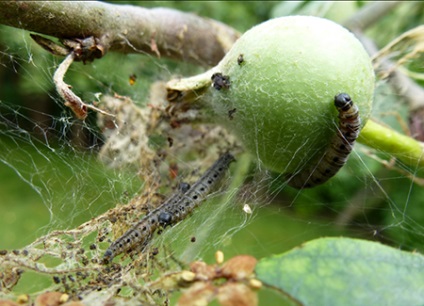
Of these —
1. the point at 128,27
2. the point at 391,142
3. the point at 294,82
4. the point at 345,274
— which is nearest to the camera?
the point at 345,274

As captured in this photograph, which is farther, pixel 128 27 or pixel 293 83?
pixel 128 27

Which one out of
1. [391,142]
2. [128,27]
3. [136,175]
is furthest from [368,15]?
[136,175]

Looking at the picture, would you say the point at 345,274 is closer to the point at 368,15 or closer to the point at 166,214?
the point at 166,214

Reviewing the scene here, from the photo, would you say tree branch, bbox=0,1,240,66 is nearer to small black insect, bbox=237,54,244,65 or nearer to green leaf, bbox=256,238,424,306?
small black insect, bbox=237,54,244,65

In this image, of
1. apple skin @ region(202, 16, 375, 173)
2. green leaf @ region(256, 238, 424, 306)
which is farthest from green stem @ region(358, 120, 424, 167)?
green leaf @ region(256, 238, 424, 306)

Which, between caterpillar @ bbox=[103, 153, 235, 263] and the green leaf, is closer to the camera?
the green leaf

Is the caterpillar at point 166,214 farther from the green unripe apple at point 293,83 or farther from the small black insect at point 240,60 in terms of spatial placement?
the small black insect at point 240,60

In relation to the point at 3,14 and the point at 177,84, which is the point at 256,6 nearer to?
the point at 177,84

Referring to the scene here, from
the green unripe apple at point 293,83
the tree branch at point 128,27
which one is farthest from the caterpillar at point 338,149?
the tree branch at point 128,27
